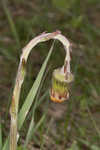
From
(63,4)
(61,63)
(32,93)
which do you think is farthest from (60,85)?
(63,4)

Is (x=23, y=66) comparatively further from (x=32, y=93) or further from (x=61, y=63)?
(x=61, y=63)

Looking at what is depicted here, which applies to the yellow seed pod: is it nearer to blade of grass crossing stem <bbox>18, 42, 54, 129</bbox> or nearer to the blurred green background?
blade of grass crossing stem <bbox>18, 42, 54, 129</bbox>

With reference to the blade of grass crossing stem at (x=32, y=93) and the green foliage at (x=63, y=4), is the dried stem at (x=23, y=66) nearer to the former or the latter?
the blade of grass crossing stem at (x=32, y=93)

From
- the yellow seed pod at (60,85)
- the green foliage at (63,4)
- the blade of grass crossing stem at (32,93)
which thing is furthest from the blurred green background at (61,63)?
the yellow seed pod at (60,85)

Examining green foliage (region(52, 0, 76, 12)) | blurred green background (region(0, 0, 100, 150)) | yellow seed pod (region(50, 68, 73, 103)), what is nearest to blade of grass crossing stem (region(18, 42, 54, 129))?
yellow seed pod (region(50, 68, 73, 103))

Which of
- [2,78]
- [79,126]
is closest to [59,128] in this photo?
[79,126]

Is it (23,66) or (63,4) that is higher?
(63,4)

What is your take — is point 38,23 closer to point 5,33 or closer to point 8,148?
point 5,33
